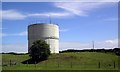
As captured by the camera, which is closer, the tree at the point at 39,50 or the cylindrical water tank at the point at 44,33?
the tree at the point at 39,50

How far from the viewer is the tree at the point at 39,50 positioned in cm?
7012

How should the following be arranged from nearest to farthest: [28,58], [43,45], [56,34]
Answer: [43,45]
[28,58]
[56,34]

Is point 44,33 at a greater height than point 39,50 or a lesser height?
greater

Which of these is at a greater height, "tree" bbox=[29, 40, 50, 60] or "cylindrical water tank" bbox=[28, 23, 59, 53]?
"cylindrical water tank" bbox=[28, 23, 59, 53]

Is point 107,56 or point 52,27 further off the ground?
point 52,27

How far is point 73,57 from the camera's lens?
75125 mm

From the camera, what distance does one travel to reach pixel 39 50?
69.7 meters

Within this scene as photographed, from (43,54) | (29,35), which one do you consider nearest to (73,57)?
(43,54)

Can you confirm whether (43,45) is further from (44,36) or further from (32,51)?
(44,36)

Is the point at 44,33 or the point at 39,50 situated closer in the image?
the point at 39,50

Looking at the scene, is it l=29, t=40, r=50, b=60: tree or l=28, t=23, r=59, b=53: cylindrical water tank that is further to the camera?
l=28, t=23, r=59, b=53: cylindrical water tank

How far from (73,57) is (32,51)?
37.5ft

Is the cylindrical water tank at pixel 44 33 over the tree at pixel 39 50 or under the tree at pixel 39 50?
over

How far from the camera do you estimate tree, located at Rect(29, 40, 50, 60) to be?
70125 millimetres
